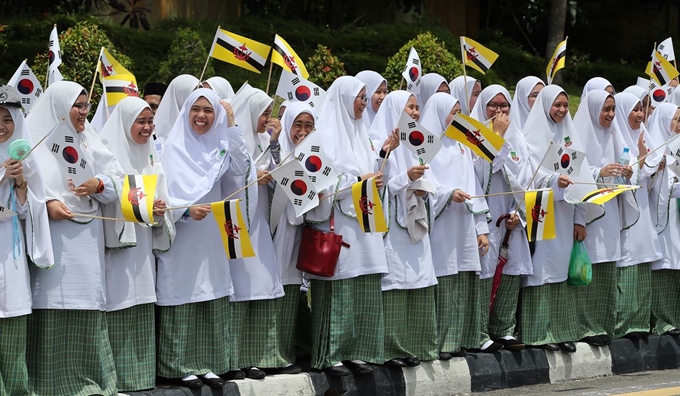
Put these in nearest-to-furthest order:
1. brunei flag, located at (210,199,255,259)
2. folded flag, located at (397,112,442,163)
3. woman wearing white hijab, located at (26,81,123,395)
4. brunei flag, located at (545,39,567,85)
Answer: woman wearing white hijab, located at (26,81,123,395)
brunei flag, located at (210,199,255,259)
folded flag, located at (397,112,442,163)
brunei flag, located at (545,39,567,85)

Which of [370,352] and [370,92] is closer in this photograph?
[370,352]

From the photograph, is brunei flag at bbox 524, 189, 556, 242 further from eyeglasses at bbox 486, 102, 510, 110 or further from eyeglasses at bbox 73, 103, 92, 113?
eyeglasses at bbox 73, 103, 92, 113

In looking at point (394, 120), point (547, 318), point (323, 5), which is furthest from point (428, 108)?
point (323, 5)

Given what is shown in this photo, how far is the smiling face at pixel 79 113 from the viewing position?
7.15m

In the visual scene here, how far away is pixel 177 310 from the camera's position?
764 centimetres

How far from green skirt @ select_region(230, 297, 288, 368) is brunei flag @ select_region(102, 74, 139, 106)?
1570mm

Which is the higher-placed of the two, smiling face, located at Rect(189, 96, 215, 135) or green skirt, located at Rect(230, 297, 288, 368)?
smiling face, located at Rect(189, 96, 215, 135)

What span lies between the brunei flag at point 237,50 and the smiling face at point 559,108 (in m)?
2.18

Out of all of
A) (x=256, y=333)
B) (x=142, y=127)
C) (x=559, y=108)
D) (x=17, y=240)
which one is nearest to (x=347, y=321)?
(x=256, y=333)

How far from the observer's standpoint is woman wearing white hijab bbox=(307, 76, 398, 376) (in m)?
8.23

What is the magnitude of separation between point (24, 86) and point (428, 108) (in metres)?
2.96

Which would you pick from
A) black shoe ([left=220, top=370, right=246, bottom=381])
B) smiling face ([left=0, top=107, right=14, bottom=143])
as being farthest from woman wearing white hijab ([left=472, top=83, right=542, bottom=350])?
smiling face ([left=0, top=107, right=14, bottom=143])

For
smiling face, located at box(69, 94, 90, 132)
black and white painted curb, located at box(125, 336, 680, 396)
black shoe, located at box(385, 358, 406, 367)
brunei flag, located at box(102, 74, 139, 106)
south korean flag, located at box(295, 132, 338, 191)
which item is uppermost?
brunei flag, located at box(102, 74, 139, 106)

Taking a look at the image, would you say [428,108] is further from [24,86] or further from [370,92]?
[24,86]
